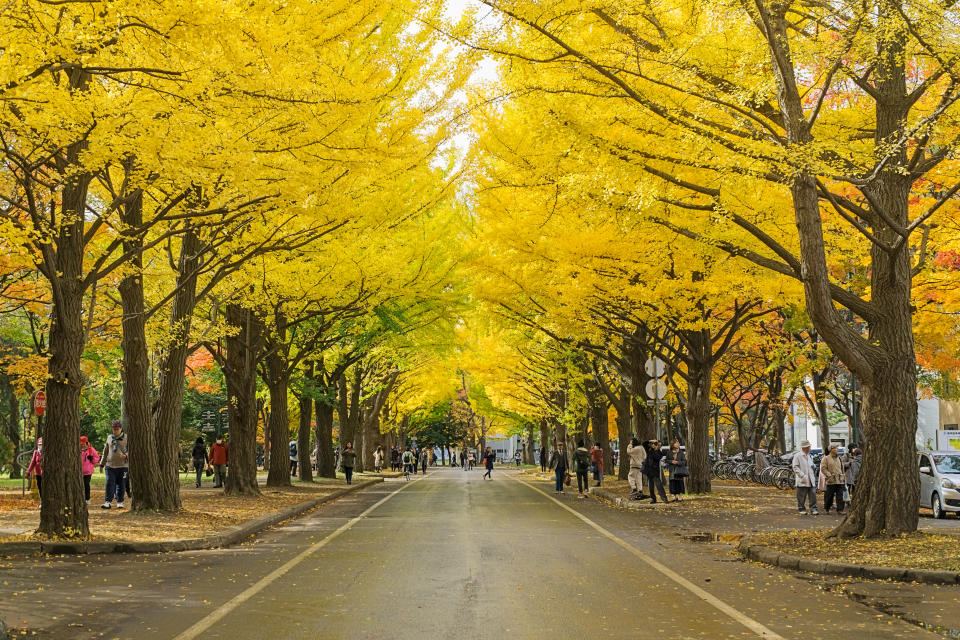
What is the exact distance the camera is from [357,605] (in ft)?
29.1

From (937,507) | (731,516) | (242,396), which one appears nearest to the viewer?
(731,516)

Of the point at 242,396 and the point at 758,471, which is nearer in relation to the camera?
the point at 242,396

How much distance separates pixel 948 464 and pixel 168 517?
1696cm

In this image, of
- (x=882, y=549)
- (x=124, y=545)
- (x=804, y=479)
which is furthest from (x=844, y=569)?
(x=804, y=479)

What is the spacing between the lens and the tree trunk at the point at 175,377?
62.1ft

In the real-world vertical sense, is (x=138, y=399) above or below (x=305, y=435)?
above

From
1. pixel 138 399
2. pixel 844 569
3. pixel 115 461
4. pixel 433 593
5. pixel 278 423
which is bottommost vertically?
pixel 844 569

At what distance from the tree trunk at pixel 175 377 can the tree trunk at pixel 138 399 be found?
0.27 metres

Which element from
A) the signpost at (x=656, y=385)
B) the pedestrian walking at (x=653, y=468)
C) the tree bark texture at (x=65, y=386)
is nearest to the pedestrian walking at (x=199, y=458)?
the signpost at (x=656, y=385)

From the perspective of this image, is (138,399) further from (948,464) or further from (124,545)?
(948,464)

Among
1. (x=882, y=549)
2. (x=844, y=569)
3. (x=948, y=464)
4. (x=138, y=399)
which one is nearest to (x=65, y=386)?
(x=138, y=399)

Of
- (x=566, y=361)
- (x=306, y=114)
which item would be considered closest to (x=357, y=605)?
(x=306, y=114)

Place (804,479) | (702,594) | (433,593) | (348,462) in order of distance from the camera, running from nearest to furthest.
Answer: (433,593), (702,594), (804,479), (348,462)

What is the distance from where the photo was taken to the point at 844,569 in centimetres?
1133
